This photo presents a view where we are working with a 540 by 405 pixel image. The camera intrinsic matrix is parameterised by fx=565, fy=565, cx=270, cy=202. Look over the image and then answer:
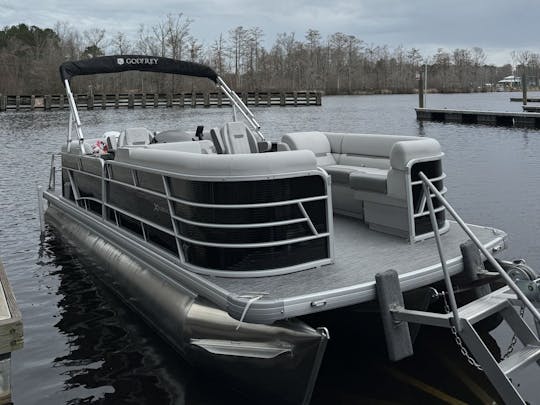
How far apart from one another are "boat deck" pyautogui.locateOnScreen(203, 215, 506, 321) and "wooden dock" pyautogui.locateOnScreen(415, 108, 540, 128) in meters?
25.9

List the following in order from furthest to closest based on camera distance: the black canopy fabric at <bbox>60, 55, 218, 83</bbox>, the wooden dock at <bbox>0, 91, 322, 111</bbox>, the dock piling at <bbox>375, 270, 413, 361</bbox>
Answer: the wooden dock at <bbox>0, 91, 322, 111</bbox> → the black canopy fabric at <bbox>60, 55, 218, 83</bbox> → the dock piling at <bbox>375, 270, 413, 361</bbox>

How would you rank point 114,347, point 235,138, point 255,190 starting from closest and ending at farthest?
point 255,190 → point 114,347 → point 235,138

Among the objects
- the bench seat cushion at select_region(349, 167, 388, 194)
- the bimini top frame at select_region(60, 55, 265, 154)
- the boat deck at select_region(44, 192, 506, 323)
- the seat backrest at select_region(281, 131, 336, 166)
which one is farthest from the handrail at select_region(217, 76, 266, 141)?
the boat deck at select_region(44, 192, 506, 323)

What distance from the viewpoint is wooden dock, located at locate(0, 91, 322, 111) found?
46.8 m

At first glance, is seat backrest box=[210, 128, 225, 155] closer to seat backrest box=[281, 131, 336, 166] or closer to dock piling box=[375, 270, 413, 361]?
seat backrest box=[281, 131, 336, 166]

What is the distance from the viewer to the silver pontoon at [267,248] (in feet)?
12.5

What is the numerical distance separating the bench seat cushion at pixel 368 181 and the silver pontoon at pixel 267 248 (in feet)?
0.05

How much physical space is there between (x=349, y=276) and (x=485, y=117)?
29.7m

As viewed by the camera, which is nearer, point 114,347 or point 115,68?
point 114,347

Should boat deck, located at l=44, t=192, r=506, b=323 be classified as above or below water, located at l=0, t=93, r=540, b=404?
above

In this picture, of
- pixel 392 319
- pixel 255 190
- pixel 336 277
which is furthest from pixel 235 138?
pixel 392 319

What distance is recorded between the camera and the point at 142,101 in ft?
158

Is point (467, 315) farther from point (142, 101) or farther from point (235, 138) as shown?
point (142, 101)

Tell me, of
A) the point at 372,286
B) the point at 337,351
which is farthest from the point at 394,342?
the point at 337,351
